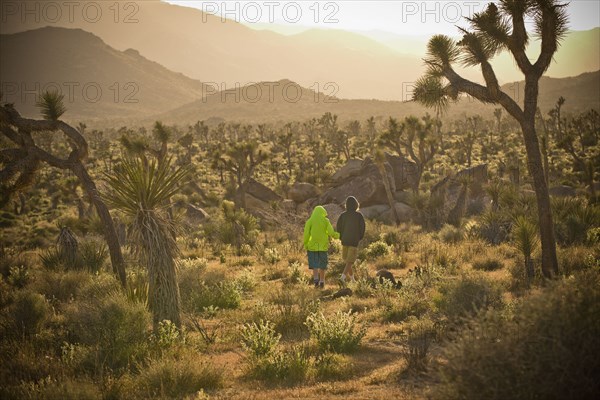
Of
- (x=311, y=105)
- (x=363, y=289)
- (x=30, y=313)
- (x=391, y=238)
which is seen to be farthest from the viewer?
(x=311, y=105)

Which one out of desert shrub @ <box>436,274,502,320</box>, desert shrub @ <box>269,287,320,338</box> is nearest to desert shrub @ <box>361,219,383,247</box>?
desert shrub @ <box>269,287,320,338</box>

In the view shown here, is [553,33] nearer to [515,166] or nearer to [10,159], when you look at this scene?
[10,159]

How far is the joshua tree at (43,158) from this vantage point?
11.2 meters

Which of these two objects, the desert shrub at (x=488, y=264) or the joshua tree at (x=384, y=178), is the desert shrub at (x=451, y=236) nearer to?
the desert shrub at (x=488, y=264)

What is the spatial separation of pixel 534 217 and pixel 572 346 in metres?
12.0

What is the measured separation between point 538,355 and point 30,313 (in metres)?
8.13

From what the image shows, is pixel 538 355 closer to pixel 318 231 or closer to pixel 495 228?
pixel 318 231

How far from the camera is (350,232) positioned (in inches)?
456

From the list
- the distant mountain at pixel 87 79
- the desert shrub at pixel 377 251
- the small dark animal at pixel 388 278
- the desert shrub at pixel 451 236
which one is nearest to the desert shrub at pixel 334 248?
the desert shrub at pixel 377 251

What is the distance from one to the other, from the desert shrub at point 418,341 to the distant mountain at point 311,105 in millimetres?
94150

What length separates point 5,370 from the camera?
601 cm

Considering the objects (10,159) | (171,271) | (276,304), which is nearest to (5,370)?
(171,271)

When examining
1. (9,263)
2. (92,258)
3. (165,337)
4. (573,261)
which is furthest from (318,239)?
(9,263)

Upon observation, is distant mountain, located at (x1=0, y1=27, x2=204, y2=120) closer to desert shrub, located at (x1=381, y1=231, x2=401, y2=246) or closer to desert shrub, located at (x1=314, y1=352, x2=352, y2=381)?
desert shrub, located at (x1=381, y1=231, x2=401, y2=246)
